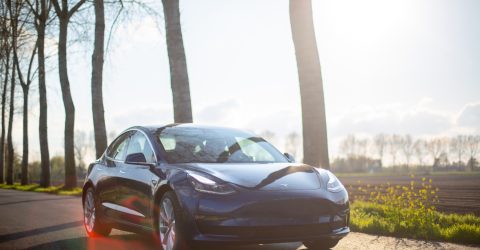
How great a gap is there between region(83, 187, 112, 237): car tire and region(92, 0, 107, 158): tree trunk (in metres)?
10.5

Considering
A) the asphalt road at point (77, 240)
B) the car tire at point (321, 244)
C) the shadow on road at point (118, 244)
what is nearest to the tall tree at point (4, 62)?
the asphalt road at point (77, 240)

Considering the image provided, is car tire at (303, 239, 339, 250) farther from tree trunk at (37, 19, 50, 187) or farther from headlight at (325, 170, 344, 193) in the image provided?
tree trunk at (37, 19, 50, 187)

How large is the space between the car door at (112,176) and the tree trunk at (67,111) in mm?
16910

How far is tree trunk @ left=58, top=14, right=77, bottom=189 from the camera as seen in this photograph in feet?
79.9

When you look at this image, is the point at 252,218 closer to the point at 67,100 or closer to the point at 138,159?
the point at 138,159

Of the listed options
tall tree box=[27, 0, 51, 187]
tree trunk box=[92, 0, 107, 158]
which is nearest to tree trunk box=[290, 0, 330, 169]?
tree trunk box=[92, 0, 107, 158]

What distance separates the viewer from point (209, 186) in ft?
17.8

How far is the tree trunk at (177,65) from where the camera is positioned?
12.9 meters

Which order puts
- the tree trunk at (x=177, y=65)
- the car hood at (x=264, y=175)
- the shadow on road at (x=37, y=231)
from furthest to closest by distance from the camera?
the tree trunk at (x=177, y=65) → the shadow on road at (x=37, y=231) → the car hood at (x=264, y=175)

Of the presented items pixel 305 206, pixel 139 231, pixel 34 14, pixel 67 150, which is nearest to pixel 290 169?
pixel 305 206

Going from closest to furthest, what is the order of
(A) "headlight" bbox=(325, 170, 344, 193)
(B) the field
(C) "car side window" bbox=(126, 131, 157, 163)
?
(A) "headlight" bbox=(325, 170, 344, 193), (C) "car side window" bbox=(126, 131, 157, 163), (B) the field

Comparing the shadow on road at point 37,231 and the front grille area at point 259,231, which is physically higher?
the front grille area at point 259,231

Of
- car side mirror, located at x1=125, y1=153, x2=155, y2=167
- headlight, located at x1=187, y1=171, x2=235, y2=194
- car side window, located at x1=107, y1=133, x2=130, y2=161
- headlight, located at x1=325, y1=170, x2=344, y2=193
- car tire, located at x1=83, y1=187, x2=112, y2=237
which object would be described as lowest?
car tire, located at x1=83, y1=187, x2=112, y2=237

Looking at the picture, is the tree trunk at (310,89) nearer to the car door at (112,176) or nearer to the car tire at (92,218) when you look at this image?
the car door at (112,176)
